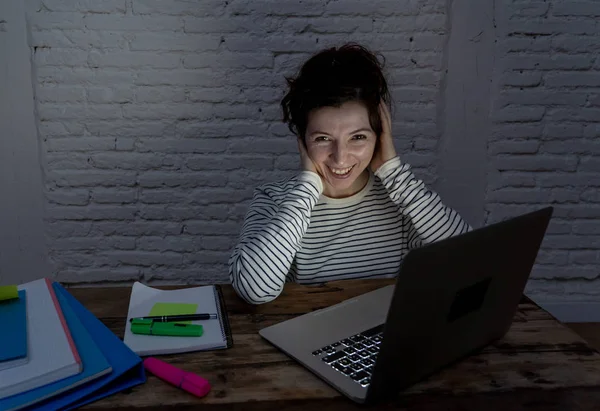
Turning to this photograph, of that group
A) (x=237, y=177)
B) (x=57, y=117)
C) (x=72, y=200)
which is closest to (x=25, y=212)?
(x=72, y=200)

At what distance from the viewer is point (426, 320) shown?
764mm

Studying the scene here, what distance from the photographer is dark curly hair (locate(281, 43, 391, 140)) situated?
144 cm

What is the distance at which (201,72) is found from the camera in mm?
2154

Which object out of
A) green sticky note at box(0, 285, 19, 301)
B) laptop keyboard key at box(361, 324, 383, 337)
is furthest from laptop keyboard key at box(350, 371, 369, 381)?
green sticky note at box(0, 285, 19, 301)

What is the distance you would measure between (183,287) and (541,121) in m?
1.70

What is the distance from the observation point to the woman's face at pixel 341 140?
142 cm

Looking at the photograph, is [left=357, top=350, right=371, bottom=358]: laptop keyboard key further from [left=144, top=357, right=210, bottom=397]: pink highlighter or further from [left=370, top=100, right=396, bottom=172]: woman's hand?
[left=370, top=100, right=396, bottom=172]: woman's hand

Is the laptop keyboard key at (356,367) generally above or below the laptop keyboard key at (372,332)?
below

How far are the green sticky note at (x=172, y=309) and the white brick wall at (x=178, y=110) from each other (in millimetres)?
1198

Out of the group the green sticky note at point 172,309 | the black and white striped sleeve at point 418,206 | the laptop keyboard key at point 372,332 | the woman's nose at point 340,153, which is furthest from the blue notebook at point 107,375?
the black and white striped sleeve at point 418,206

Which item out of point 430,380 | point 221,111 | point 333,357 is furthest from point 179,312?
point 221,111

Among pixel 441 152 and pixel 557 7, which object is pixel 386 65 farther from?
pixel 557 7

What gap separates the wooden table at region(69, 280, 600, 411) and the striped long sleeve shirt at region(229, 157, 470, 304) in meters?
0.38

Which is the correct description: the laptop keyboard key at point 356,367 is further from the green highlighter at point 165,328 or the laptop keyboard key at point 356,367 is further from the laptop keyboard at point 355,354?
the green highlighter at point 165,328
